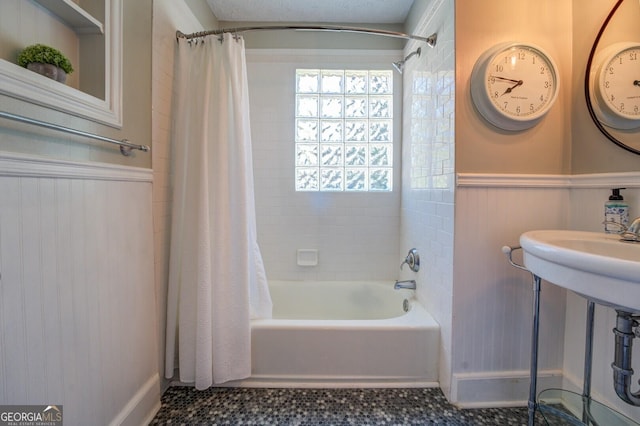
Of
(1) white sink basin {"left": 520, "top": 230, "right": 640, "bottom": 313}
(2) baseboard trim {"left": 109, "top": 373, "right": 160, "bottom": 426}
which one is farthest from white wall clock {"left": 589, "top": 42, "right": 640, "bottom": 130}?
(2) baseboard trim {"left": 109, "top": 373, "right": 160, "bottom": 426}

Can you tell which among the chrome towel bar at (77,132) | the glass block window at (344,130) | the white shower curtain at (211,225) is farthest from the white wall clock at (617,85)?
the chrome towel bar at (77,132)

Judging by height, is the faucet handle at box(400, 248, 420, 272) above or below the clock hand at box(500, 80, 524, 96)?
below

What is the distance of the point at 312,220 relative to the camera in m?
2.28

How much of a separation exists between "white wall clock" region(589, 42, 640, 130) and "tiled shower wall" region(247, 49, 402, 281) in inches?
46.5

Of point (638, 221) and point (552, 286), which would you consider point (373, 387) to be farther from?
point (638, 221)

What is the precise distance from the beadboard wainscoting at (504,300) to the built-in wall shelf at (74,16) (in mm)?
1616

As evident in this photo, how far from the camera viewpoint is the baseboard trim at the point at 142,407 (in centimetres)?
117

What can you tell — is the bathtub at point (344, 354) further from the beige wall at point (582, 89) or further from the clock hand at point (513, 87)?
the clock hand at point (513, 87)

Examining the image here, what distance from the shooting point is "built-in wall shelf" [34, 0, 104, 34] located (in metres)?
0.92

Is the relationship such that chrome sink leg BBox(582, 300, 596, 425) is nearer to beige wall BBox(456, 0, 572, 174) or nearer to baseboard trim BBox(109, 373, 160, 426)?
beige wall BBox(456, 0, 572, 174)

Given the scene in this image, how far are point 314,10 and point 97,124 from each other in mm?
1718

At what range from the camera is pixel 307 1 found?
196 centimetres

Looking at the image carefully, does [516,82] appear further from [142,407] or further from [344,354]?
[142,407]

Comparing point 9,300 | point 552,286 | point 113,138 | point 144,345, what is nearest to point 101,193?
point 113,138
